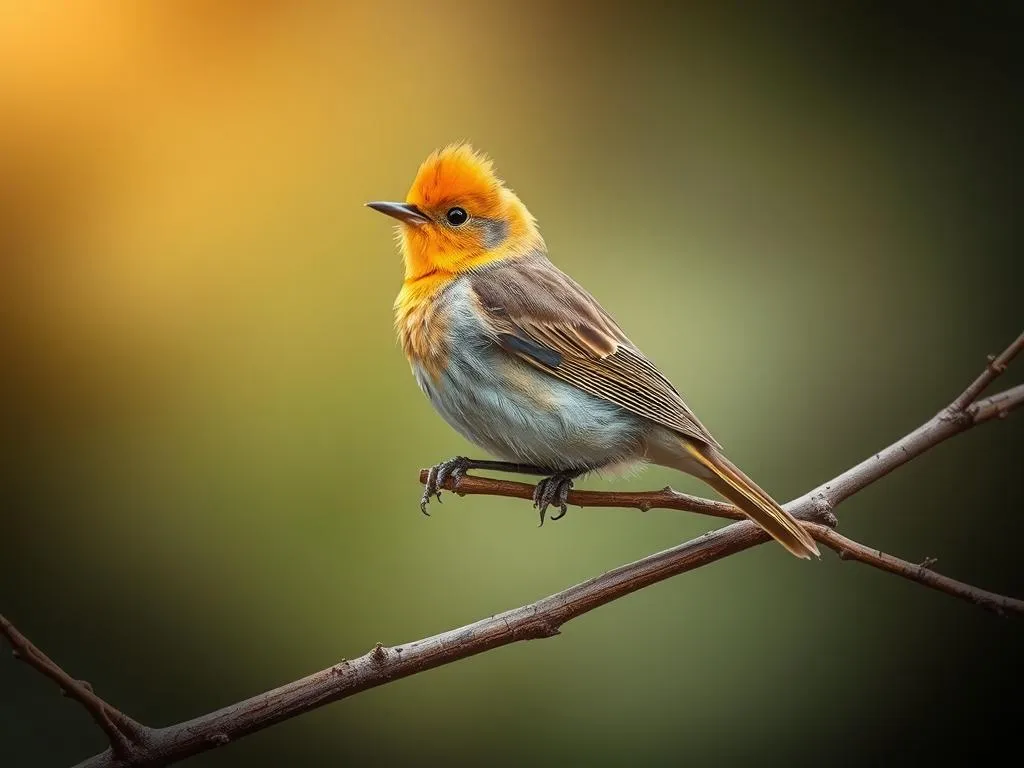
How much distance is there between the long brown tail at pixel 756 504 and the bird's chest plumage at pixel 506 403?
23cm

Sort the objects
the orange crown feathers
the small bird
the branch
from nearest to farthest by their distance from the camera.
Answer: the branch, the small bird, the orange crown feathers

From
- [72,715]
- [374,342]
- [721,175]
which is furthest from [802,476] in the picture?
[72,715]

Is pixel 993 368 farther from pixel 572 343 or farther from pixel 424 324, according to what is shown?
pixel 424 324

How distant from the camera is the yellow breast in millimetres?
2650

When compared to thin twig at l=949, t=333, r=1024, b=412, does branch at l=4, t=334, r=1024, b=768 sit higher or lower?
lower

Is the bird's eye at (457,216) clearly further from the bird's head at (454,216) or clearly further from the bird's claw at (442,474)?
the bird's claw at (442,474)

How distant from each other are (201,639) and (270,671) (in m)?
0.26

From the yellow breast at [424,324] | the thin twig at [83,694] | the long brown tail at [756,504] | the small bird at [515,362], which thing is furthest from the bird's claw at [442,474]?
the thin twig at [83,694]

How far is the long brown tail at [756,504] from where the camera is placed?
2.10 meters

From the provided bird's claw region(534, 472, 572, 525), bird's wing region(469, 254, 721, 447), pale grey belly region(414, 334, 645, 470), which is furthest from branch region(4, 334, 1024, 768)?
bird's wing region(469, 254, 721, 447)

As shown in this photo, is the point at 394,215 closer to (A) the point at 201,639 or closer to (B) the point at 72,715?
(A) the point at 201,639

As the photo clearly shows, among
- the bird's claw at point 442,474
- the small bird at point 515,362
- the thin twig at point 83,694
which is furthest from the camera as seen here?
the small bird at point 515,362

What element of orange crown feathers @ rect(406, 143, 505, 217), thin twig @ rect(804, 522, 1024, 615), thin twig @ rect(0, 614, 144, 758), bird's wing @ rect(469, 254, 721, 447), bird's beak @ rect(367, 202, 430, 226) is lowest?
thin twig @ rect(0, 614, 144, 758)

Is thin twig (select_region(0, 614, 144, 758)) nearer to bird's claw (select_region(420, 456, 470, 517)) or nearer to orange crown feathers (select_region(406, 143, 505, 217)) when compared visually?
bird's claw (select_region(420, 456, 470, 517))
